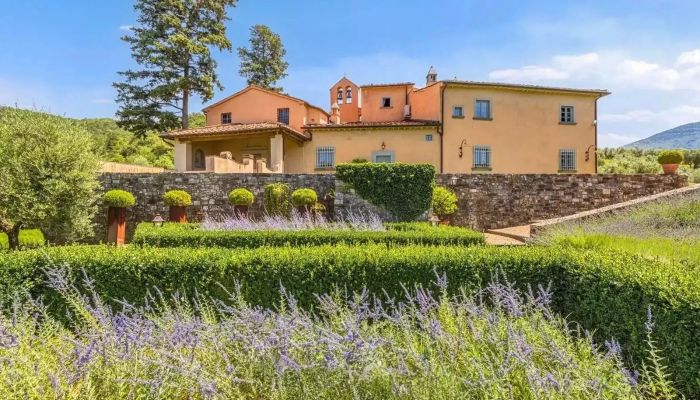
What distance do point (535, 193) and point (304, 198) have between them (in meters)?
8.54

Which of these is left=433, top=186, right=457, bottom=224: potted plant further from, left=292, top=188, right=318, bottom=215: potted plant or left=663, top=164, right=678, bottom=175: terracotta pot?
left=663, top=164, right=678, bottom=175: terracotta pot

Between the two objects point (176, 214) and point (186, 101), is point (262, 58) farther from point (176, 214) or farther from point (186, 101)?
point (176, 214)

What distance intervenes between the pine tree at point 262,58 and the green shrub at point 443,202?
2346 centimetres

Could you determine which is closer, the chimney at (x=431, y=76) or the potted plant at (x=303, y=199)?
the potted plant at (x=303, y=199)

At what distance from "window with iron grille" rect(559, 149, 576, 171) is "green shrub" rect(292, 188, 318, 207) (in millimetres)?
14028

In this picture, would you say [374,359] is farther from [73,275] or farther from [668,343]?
[73,275]

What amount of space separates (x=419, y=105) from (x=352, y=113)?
5.12m

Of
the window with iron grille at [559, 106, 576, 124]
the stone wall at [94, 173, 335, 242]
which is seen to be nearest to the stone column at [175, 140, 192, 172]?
the stone wall at [94, 173, 335, 242]

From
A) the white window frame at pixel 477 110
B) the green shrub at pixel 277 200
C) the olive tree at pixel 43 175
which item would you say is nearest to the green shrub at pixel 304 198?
the green shrub at pixel 277 200

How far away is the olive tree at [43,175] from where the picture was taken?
1044cm

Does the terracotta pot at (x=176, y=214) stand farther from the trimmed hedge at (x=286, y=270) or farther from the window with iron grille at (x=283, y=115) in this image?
the window with iron grille at (x=283, y=115)

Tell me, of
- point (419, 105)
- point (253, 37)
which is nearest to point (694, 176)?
point (419, 105)

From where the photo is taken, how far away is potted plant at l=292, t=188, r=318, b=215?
13.7 metres

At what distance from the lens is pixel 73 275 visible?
5004 mm
